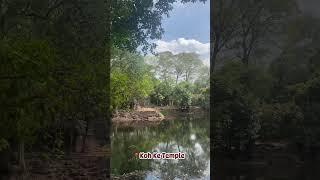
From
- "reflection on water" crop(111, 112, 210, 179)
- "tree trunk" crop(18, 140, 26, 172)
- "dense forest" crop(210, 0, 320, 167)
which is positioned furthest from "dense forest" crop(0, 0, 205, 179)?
"dense forest" crop(210, 0, 320, 167)

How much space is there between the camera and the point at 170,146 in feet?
12.4

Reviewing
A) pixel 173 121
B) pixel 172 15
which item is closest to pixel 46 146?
pixel 173 121

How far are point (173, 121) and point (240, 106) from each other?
22.1 inches

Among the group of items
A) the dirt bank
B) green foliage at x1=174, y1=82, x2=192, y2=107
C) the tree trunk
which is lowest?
the tree trunk

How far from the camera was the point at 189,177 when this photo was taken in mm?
3814

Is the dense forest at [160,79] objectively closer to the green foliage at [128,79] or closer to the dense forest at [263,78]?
the green foliage at [128,79]

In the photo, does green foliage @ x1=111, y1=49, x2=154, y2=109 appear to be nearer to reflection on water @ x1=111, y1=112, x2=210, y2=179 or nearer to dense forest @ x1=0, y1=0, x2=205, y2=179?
dense forest @ x1=0, y1=0, x2=205, y2=179

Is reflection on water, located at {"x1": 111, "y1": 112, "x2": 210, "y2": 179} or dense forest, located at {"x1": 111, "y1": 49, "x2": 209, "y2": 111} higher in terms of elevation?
dense forest, located at {"x1": 111, "y1": 49, "x2": 209, "y2": 111}

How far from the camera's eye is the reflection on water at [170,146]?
3.77 metres

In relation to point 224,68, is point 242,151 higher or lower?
lower

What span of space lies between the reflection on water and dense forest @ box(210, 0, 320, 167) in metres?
0.13

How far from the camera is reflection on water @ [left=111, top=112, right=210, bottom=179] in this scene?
3768 mm

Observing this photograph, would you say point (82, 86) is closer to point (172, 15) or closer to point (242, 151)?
point (172, 15)

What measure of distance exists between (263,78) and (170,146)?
36.8 inches
